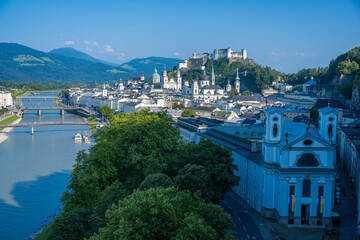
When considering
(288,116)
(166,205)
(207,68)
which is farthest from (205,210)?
(207,68)

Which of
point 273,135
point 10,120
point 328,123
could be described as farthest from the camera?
point 10,120

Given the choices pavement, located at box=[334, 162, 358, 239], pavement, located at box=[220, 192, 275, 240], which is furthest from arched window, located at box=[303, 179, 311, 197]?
pavement, located at box=[220, 192, 275, 240]

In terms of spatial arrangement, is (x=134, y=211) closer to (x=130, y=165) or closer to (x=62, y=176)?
(x=130, y=165)

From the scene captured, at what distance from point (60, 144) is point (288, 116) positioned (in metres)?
21.5

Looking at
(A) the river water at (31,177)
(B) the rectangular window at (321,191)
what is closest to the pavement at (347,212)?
(B) the rectangular window at (321,191)

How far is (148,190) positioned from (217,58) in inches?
3475

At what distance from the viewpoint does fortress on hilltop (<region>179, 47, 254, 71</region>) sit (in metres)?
94.5

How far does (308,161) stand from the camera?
14.0 metres

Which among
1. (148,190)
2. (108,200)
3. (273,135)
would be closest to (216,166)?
(273,135)

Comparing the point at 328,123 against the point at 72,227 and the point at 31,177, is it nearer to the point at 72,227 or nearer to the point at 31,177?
the point at 72,227

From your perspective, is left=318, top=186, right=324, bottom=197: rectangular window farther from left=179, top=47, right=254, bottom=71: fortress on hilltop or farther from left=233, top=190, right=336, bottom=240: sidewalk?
left=179, top=47, right=254, bottom=71: fortress on hilltop

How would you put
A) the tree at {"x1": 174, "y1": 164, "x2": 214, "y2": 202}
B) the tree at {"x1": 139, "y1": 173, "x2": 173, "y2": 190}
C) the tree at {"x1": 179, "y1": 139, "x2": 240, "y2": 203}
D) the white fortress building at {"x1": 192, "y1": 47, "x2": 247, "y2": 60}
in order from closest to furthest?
1. the tree at {"x1": 139, "y1": 173, "x2": 173, "y2": 190}
2. the tree at {"x1": 174, "y1": 164, "x2": 214, "y2": 202}
3. the tree at {"x1": 179, "y1": 139, "x2": 240, "y2": 203}
4. the white fortress building at {"x1": 192, "y1": 47, "x2": 247, "y2": 60}

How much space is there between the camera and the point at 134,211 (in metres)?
9.04

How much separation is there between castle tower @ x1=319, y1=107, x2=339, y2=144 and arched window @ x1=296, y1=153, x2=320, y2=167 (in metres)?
1.31
